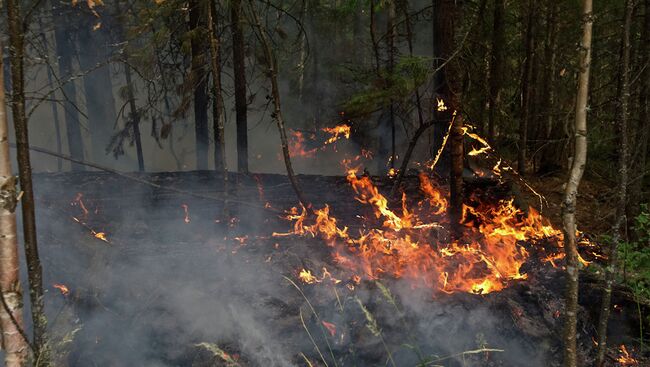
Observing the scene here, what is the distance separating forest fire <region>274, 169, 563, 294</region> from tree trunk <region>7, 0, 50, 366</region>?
3796 millimetres

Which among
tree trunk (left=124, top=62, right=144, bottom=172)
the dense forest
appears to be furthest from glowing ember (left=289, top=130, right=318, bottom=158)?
the dense forest

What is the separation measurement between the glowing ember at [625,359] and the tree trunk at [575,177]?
225 cm

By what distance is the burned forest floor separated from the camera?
6.30 meters

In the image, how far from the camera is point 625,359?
20.1 feet

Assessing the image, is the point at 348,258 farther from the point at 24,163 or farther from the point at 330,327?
the point at 24,163

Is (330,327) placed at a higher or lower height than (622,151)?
lower

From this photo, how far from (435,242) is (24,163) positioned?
5972mm

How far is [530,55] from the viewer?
14.3 meters

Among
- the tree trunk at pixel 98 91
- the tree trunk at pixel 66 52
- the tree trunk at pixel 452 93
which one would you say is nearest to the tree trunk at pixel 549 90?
the tree trunk at pixel 452 93

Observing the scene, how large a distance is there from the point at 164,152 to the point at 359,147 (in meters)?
15.4

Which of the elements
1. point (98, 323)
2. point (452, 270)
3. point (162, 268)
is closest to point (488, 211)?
point (452, 270)

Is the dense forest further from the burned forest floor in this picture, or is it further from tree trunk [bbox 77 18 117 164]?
tree trunk [bbox 77 18 117 164]

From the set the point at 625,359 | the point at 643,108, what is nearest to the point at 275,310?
the point at 625,359

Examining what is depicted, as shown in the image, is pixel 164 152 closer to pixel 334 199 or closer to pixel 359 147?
pixel 359 147
